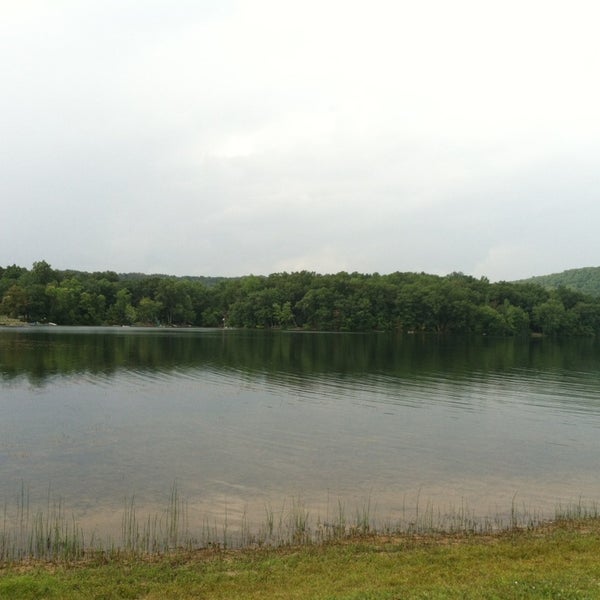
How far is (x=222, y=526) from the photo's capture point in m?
15.5

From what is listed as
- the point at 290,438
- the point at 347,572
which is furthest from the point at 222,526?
the point at 290,438

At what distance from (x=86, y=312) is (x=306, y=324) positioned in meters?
73.8

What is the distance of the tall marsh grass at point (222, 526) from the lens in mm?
13602

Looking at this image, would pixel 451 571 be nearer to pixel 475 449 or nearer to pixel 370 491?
pixel 370 491

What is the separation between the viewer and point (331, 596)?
31.9 ft

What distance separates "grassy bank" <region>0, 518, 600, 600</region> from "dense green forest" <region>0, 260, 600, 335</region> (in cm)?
16135

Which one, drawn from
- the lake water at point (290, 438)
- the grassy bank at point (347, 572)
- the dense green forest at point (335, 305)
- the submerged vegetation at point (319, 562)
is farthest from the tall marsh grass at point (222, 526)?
the dense green forest at point (335, 305)

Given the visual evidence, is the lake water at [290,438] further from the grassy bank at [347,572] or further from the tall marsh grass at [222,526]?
the grassy bank at [347,572]

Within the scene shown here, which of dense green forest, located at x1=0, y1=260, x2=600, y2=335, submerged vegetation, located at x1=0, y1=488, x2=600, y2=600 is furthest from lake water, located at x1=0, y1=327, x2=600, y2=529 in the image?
dense green forest, located at x1=0, y1=260, x2=600, y2=335

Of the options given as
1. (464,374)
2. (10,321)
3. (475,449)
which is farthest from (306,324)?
(475,449)

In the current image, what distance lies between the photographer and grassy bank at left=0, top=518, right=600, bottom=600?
1009 centimetres

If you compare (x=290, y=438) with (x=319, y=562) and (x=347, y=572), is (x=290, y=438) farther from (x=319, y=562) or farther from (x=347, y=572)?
(x=347, y=572)

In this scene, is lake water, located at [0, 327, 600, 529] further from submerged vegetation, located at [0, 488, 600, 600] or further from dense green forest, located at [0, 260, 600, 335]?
dense green forest, located at [0, 260, 600, 335]

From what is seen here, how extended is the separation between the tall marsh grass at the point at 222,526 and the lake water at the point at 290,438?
433mm
